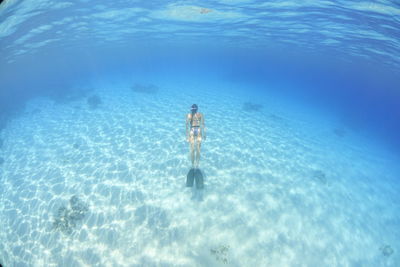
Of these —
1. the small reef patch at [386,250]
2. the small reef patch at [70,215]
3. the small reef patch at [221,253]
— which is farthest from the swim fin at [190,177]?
the small reef patch at [386,250]

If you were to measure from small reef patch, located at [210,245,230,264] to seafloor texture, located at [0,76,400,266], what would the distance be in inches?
1.3

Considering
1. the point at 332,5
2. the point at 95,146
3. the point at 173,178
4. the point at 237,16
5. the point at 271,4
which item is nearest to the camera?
the point at 173,178

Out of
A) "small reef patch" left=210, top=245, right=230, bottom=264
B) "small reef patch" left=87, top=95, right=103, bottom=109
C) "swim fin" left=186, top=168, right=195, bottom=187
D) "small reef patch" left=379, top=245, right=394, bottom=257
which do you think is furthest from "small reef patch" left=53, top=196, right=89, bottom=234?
"small reef patch" left=87, top=95, right=103, bottom=109

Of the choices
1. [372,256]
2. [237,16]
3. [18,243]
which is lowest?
[372,256]

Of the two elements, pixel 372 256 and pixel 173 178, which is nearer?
pixel 372 256

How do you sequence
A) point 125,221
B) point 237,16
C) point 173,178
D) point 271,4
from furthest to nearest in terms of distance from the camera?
point 237,16
point 271,4
point 173,178
point 125,221

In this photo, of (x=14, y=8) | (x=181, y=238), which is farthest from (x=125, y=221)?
(x=14, y=8)

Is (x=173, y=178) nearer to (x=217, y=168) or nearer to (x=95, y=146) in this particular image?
(x=217, y=168)

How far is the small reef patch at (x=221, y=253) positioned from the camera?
6.65 m

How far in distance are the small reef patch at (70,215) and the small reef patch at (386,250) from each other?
1282 centimetres

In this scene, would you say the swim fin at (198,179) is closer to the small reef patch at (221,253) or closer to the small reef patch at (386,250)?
the small reef patch at (221,253)

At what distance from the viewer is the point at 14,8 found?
46.6ft

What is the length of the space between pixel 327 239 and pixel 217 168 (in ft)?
18.7

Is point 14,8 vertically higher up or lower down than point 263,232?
higher up
